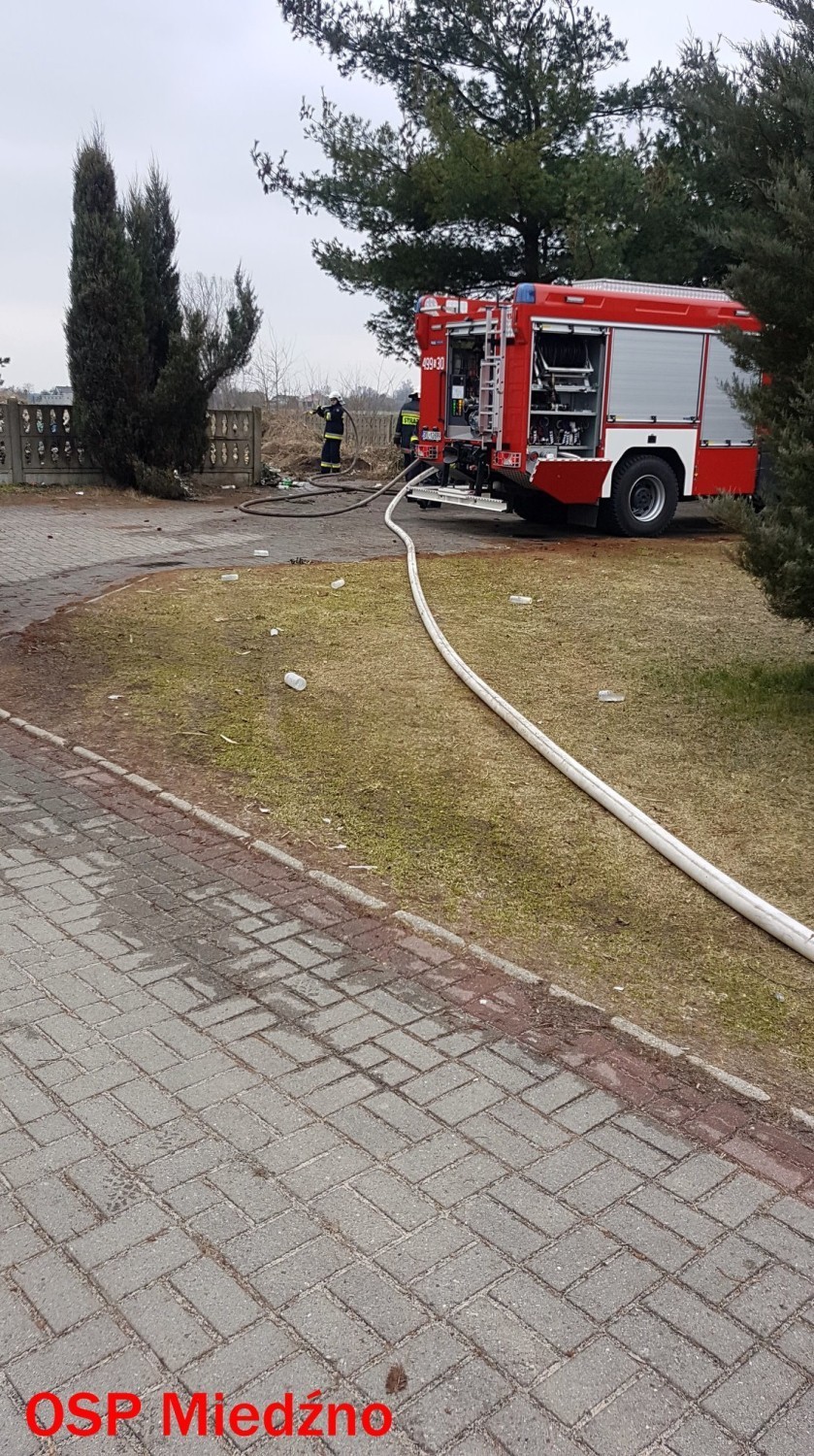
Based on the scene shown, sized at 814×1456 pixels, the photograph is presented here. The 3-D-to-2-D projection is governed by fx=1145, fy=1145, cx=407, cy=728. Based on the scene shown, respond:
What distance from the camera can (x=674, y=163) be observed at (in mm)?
19578

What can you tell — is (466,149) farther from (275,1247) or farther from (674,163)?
(275,1247)

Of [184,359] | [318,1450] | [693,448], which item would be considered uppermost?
[184,359]

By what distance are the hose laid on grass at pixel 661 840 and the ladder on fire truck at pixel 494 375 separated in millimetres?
7081

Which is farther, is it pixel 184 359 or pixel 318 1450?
pixel 184 359

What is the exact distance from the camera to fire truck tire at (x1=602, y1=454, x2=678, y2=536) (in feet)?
47.7

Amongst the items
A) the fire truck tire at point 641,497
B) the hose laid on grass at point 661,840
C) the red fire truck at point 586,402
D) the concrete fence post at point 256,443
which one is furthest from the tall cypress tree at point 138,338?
the hose laid on grass at point 661,840

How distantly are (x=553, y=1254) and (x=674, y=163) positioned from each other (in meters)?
20.6

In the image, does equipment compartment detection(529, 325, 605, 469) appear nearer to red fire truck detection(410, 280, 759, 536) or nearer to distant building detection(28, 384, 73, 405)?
red fire truck detection(410, 280, 759, 536)

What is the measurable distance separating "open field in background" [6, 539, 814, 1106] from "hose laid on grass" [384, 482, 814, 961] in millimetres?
61

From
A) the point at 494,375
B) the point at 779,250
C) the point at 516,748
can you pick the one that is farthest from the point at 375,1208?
the point at 494,375

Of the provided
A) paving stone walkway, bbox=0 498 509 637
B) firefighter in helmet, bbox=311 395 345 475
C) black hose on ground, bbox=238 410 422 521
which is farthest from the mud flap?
firefighter in helmet, bbox=311 395 345 475

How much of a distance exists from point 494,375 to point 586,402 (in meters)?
1.20

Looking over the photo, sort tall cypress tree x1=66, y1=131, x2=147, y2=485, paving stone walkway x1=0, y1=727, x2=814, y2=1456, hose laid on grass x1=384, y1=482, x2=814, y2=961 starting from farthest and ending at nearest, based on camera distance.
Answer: tall cypress tree x1=66, y1=131, x2=147, y2=485 < hose laid on grass x1=384, y1=482, x2=814, y2=961 < paving stone walkway x1=0, y1=727, x2=814, y2=1456

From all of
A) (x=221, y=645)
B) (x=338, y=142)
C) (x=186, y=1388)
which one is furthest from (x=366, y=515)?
(x=186, y=1388)
